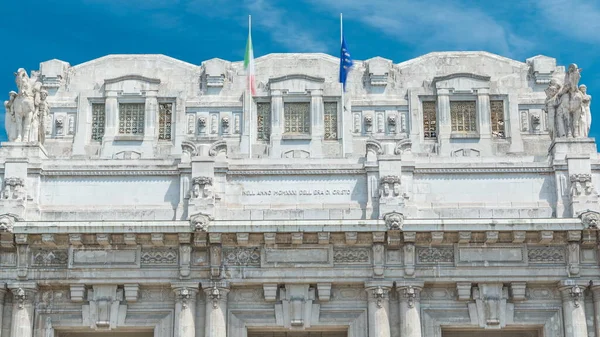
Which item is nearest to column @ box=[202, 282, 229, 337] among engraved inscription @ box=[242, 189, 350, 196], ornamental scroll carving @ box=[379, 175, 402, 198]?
engraved inscription @ box=[242, 189, 350, 196]

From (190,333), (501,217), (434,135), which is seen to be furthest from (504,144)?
(190,333)

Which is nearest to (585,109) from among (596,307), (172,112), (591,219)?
(591,219)

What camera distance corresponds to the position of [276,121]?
146ft

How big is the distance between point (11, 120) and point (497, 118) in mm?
19392

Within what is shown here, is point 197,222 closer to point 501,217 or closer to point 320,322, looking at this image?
point 320,322

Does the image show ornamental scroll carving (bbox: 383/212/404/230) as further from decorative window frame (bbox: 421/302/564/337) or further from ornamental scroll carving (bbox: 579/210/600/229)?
ornamental scroll carving (bbox: 579/210/600/229)

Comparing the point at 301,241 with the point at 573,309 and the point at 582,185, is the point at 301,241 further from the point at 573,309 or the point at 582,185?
the point at 582,185

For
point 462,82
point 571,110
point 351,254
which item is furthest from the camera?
point 462,82

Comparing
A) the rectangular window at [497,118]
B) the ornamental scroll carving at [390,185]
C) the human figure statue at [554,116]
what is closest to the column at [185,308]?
the ornamental scroll carving at [390,185]

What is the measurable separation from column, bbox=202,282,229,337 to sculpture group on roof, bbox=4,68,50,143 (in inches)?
298

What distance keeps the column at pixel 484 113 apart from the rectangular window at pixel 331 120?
18.8 ft

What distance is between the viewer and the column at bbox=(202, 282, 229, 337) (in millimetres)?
32375

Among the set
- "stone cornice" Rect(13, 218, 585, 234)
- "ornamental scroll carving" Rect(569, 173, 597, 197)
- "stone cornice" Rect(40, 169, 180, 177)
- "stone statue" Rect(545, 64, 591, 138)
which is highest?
"stone statue" Rect(545, 64, 591, 138)

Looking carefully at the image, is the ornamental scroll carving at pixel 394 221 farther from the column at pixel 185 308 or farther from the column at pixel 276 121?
the column at pixel 276 121
